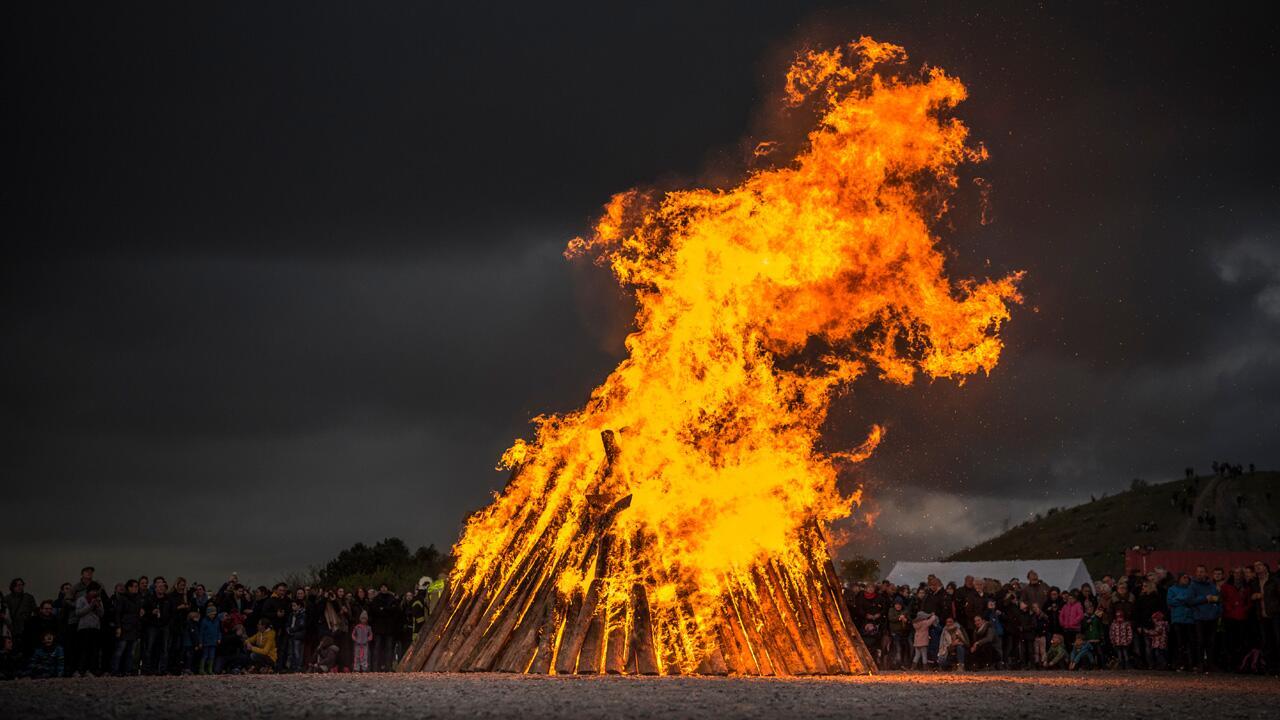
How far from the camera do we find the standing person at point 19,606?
20.3 meters

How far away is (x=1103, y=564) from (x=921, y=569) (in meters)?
48.8

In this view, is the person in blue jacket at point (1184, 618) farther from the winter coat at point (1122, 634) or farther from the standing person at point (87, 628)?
the standing person at point (87, 628)

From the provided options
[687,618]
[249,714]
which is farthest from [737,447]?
[249,714]

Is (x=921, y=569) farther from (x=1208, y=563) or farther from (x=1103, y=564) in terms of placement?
(x=1103, y=564)

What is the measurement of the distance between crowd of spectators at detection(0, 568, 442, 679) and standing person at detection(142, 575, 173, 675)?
2cm

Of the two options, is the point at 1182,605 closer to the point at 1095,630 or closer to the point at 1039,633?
the point at 1095,630

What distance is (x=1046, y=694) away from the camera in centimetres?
1593

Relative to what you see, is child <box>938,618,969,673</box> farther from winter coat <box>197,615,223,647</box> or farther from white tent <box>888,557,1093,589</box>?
winter coat <box>197,615,223,647</box>

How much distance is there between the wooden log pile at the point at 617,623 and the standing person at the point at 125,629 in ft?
17.0

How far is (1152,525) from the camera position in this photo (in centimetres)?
8662

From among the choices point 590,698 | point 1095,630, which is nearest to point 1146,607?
point 1095,630

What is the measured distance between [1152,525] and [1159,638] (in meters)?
68.5

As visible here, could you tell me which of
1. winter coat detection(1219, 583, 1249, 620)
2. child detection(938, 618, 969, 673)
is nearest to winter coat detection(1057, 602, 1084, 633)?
child detection(938, 618, 969, 673)

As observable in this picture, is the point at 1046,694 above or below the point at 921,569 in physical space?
below
